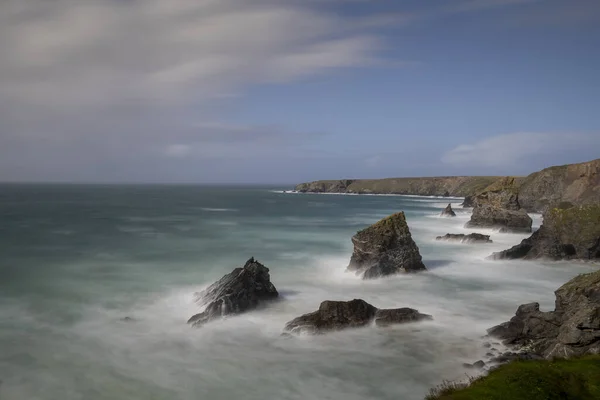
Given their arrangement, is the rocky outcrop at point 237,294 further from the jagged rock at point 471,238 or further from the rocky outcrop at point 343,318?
the jagged rock at point 471,238

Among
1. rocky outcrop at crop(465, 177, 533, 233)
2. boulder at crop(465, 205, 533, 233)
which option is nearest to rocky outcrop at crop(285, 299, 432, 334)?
boulder at crop(465, 205, 533, 233)

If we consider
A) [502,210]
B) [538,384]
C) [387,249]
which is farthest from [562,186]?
[538,384]

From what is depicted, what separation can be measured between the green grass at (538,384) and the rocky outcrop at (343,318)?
911cm

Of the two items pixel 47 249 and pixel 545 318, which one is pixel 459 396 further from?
pixel 47 249

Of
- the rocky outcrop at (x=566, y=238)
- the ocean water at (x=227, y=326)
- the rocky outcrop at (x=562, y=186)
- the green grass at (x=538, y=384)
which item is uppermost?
the rocky outcrop at (x=562, y=186)

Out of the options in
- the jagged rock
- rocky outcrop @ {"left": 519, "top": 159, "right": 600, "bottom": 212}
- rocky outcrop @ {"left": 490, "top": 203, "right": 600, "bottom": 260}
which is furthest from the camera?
rocky outcrop @ {"left": 519, "top": 159, "right": 600, "bottom": 212}

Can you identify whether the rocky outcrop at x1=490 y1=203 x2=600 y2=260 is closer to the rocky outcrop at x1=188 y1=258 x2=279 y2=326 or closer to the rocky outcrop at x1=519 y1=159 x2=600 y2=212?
the rocky outcrop at x1=188 y1=258 x2=279 y2=326

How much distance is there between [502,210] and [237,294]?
55.3 meters

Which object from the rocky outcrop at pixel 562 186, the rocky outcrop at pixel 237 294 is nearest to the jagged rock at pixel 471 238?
the rocky outcrop at pixel 237 294

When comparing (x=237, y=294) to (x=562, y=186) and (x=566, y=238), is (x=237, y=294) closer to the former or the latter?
(x=566, y=238)

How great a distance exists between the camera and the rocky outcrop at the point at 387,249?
38375mm

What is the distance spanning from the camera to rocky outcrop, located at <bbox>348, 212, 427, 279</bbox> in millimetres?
38375

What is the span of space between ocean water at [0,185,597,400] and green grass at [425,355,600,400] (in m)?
3.86

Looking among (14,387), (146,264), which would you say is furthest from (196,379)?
(146,264)
